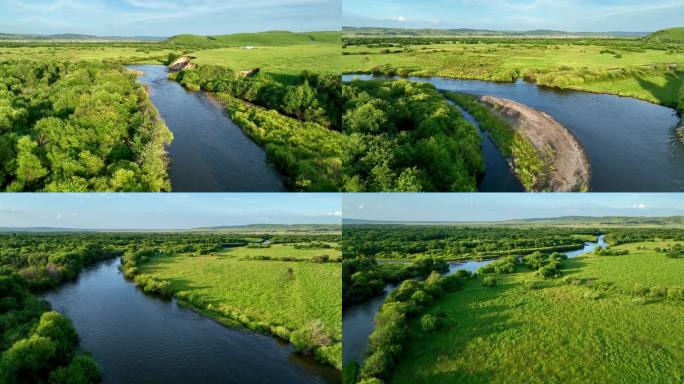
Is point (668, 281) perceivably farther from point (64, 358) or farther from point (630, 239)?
point (64, 358)

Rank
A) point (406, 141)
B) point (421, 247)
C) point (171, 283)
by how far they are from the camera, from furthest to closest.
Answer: point (421, 247), point (171, 283), point (406, 141)

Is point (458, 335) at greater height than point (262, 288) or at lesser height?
greater

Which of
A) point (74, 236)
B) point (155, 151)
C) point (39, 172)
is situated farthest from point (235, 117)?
point (74, 236)

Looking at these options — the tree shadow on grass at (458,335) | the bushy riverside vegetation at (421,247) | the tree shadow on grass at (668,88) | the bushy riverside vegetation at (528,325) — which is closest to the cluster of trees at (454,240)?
the bushy riverside vegetation at (421,247)

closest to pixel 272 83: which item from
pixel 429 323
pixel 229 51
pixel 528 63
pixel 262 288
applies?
pixel 229 51

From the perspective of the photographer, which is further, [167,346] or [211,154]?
[167,346]

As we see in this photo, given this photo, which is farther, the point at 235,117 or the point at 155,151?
the point at 235,117

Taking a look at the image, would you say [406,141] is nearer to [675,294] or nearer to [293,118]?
[293,118]

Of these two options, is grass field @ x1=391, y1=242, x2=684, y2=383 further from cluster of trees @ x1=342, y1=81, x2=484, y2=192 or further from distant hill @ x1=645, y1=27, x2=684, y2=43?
distant hill @ x1=645, y1=27, x2=684, y2=43
